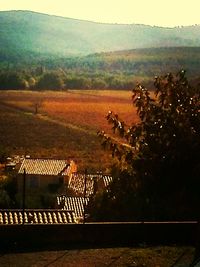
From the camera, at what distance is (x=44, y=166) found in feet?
100.0

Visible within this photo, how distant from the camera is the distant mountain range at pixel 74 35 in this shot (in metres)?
163

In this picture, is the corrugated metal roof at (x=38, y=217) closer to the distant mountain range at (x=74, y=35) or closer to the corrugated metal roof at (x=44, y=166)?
the corrugated metal roof at (x=44, y=166)

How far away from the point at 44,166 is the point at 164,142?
75.2 feet

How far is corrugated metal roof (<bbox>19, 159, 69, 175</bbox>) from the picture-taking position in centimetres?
2925

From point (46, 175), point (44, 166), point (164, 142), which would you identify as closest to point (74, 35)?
point (44, 166)

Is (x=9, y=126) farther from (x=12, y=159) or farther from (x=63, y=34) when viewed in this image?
(x=63, y=34)

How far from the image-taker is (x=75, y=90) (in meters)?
78.2

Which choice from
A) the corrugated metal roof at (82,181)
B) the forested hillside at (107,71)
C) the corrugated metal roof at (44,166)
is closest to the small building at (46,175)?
the corrugated metal roof at (44,166)

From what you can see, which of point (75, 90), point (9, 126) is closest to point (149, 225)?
point (9, 126)

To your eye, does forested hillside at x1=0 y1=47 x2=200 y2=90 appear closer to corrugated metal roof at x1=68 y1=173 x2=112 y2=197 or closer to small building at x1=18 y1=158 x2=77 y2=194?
small building at x1=18 y1=158 x2=77 y2=194

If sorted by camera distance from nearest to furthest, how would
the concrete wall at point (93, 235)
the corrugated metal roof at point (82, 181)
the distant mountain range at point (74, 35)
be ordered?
the concrete wall at point (93, 235) → the corrugated metal roof at point (82, 181) → the distant mountain range at point (74, 35)

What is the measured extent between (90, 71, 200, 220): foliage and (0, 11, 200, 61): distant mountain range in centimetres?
14575

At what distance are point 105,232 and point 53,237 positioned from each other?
0.86 metres

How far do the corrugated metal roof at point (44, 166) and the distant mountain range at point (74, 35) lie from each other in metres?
123
